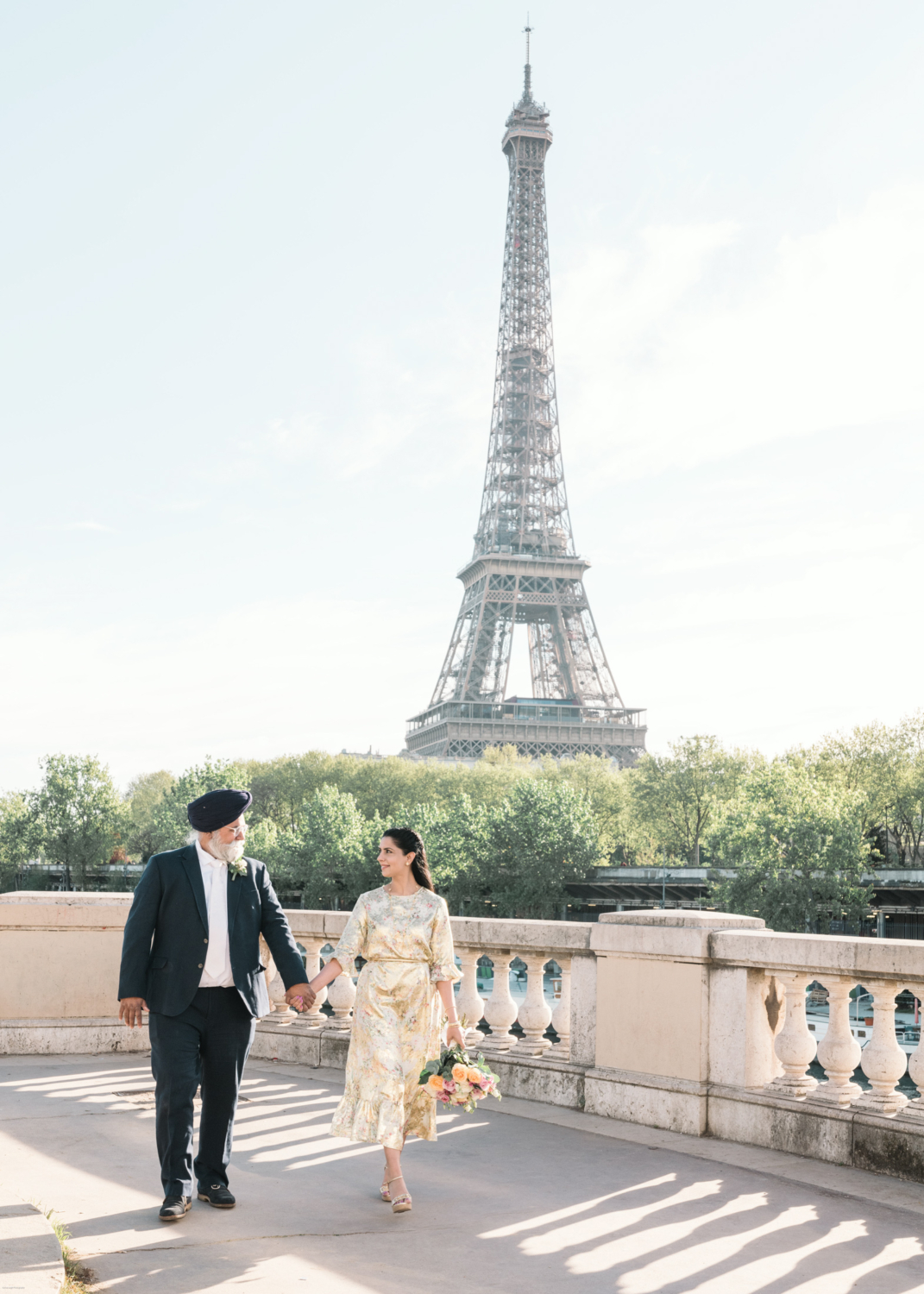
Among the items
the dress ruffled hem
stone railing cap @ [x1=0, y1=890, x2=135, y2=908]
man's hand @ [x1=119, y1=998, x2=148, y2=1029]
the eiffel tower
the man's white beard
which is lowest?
the dress ruffled hem

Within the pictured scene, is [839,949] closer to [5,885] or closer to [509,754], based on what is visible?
[509,754]

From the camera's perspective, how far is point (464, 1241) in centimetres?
547

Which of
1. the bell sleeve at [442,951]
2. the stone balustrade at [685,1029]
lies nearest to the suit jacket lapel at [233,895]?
the bell sleeve at [442,951]

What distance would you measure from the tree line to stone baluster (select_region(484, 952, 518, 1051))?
5313 cm

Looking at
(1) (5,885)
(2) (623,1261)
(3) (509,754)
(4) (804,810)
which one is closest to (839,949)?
(2) (623,1261)

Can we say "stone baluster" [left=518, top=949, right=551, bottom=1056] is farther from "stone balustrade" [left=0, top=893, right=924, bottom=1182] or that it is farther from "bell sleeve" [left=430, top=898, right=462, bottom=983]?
Result: "bell sleeve" [left=430, top=898, right=462, bottom=983]

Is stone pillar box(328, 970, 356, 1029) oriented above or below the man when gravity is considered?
below

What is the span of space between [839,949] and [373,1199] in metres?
2.86

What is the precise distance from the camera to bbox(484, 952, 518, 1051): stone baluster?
29.8 ft

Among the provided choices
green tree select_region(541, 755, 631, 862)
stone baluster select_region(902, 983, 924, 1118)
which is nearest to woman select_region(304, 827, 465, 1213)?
stone baluster select_region(902, 983, 924, 1118)

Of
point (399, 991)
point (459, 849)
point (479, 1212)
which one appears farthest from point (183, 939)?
point (459, 849)

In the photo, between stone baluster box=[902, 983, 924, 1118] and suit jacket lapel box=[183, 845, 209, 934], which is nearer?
suit jacket lapel box=[183, 845, 209, 934]

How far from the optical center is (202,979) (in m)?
5.88

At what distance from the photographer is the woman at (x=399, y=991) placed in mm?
6078
